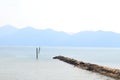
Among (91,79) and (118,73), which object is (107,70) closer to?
(118,73)

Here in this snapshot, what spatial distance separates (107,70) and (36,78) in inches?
625

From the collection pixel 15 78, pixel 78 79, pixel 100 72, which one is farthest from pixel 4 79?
pixel 100 72

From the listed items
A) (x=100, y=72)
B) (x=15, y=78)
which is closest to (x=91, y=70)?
(x=100, y=72)

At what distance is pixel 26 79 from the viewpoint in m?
45.8

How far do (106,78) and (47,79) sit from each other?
907 cm

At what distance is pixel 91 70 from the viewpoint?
64.1 metres

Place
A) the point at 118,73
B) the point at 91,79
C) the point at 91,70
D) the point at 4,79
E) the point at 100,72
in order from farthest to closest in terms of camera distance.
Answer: the point at 91,70 < the point at 100,72 < the point at 118,73 < the point at 91,79 < the point at 4,79

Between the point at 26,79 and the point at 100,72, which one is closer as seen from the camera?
the point at 26,79

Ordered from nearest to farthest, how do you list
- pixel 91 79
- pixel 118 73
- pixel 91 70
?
pixel 91 79, pixel 118 73, pixel 91 70

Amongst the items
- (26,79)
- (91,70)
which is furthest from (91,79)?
(91,70)

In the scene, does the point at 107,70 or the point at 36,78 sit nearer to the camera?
the point at 36,78

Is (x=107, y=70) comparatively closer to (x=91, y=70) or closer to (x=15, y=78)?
(x=91, y=70)

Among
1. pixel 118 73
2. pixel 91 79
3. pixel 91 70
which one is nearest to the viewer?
pixel 91 79

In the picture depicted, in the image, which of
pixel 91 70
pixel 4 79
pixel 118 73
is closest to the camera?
pixel 4 79
